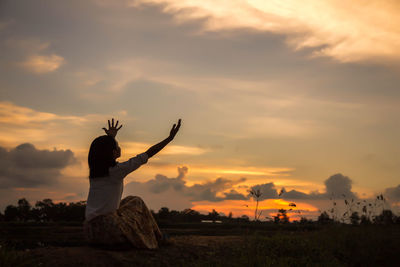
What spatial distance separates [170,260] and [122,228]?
127 centimetres

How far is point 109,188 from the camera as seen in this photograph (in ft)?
26.9

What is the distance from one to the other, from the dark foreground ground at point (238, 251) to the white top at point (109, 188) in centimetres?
84

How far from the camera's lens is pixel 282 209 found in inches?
607

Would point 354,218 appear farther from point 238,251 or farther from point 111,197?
point 111,197

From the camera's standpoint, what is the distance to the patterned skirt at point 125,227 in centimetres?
837

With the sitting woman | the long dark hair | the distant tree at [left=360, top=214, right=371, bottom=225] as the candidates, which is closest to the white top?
the sitting woman

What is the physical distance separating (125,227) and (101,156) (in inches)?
60.3

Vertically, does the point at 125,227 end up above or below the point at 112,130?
below

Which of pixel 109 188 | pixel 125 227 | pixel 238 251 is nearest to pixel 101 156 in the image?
pixel 109 188

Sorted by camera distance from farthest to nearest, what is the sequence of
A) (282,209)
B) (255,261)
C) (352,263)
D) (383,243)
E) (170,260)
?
1. (282,209)
2. (383,243)
3. (352,263)
4. (255,261)
5. (170,260)

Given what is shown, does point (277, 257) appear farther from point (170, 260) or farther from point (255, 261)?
point (170, 260)

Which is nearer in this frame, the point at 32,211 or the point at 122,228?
the point at 122,228

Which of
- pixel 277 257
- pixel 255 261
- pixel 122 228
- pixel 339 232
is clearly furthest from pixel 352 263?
pixel 122 228

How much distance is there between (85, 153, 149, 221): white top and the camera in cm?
808
